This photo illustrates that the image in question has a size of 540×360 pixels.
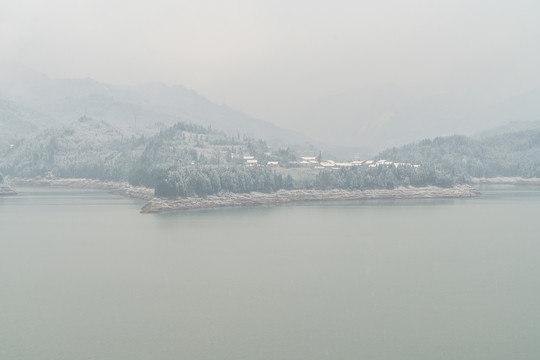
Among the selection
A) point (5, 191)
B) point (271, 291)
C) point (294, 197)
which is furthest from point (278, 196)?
point (271, 291)

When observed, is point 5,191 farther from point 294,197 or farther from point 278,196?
point 294,197

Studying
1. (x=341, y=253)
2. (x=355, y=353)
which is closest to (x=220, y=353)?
(x=355, y=353)

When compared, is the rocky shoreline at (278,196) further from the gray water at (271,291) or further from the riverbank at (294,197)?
the gray water at (271,291)

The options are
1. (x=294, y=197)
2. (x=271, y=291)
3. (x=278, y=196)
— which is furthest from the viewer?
(x=294, y=197)

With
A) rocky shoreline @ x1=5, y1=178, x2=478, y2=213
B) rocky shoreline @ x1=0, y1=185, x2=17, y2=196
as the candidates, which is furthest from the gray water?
rocky shoreline @ x1=0, y1=185, x2=17, y2=196

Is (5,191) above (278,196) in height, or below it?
above

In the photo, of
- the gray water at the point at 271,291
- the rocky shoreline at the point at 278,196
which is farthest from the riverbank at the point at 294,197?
the gray water at the point at 271,291
